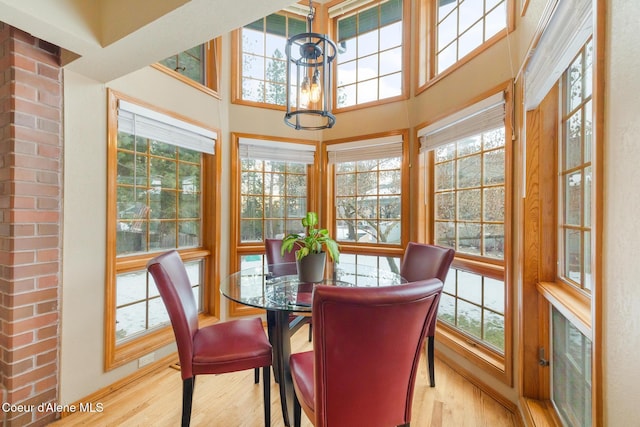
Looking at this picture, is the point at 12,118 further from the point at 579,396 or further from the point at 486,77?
the point at 579,396

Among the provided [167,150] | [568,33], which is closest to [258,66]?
[167,150]

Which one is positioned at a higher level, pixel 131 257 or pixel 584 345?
pixel 131 257

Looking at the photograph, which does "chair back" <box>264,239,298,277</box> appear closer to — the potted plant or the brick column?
the potted plant

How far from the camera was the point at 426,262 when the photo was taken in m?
2.15

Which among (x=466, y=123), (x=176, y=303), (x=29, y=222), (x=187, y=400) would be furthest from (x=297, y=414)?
(x=466, y=123)

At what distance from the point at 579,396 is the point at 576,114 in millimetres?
1253

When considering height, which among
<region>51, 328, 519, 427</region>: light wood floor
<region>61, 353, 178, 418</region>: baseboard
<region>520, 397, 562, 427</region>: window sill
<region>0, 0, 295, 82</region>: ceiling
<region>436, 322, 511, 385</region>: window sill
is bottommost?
<region>51, 328, 519, 427</region>: light wood floor

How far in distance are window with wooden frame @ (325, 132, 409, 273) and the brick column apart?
2291 millimetres

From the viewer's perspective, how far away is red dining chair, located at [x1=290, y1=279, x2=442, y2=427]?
0.95m

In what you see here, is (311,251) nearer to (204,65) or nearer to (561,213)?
(561,213)

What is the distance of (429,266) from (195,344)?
1610 mm

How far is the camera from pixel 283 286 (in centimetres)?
186

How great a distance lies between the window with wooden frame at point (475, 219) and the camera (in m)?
1.92

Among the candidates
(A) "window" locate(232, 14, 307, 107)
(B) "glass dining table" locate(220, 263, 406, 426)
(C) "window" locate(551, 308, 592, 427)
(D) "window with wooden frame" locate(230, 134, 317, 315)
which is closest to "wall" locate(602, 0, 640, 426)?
(C) "window" locate(551, 308, 592, 427)
